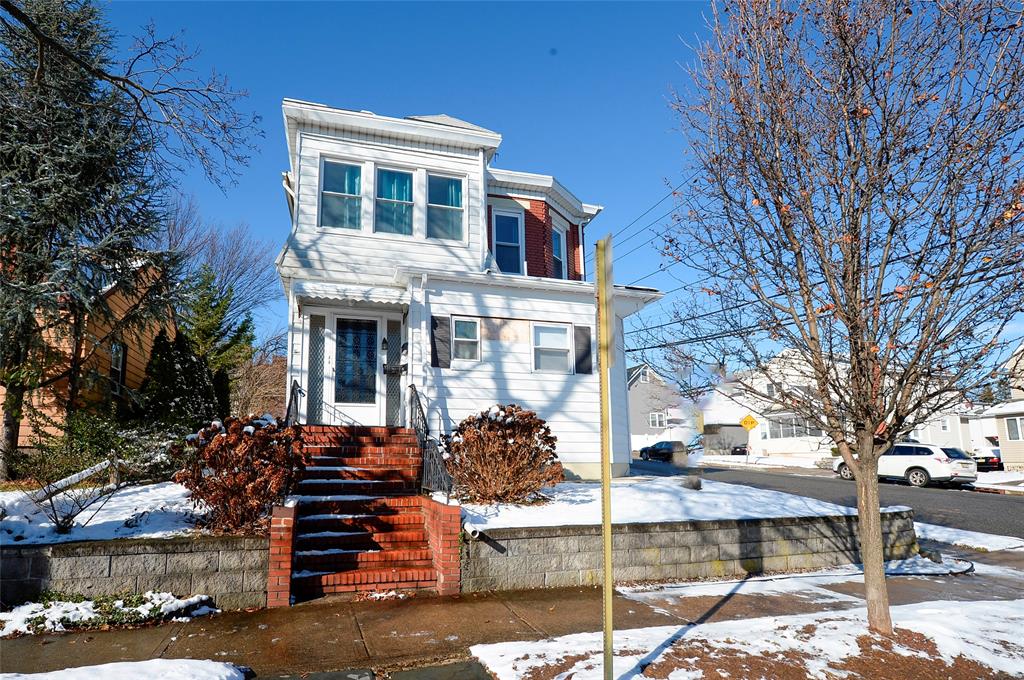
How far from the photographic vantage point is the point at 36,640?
4.85m

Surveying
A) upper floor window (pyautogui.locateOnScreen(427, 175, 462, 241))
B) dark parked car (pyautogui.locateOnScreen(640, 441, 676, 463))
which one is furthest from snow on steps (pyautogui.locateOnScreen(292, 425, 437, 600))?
dark parked car (pyautogui.locateOnScreen(640, 441, 676, 463))

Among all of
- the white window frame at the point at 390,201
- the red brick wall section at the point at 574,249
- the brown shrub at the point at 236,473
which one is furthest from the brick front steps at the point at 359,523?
the red brick wall section at the point at 574,249

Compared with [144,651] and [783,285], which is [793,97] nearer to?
[783,285]

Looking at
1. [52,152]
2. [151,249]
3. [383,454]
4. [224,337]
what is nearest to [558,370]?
[383,454]

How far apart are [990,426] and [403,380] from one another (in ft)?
123

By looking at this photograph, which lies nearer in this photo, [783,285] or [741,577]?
[783,285]

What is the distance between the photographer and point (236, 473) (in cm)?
634

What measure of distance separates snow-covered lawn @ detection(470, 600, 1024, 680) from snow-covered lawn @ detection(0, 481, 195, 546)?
360cm

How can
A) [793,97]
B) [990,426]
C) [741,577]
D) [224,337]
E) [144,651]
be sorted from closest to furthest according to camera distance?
[144,651]
[793,97]
[741,577]
[224,337]
[990,426]

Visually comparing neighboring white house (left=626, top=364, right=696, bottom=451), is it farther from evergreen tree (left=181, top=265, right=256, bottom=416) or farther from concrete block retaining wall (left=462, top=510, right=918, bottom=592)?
concrete block retaining wall (left=462, top=510, right=918, bottom=592)

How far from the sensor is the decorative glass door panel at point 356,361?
451 inches

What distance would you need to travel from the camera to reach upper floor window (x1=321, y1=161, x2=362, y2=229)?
12188mm

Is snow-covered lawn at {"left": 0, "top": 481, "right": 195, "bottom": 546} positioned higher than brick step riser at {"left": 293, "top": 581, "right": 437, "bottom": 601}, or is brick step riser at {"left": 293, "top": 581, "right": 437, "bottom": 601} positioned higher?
snow-covered lawn at {"left": 0, "top": 481, "right": 195, "bottom": 546}

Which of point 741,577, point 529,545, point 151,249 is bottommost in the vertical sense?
point 741,577
